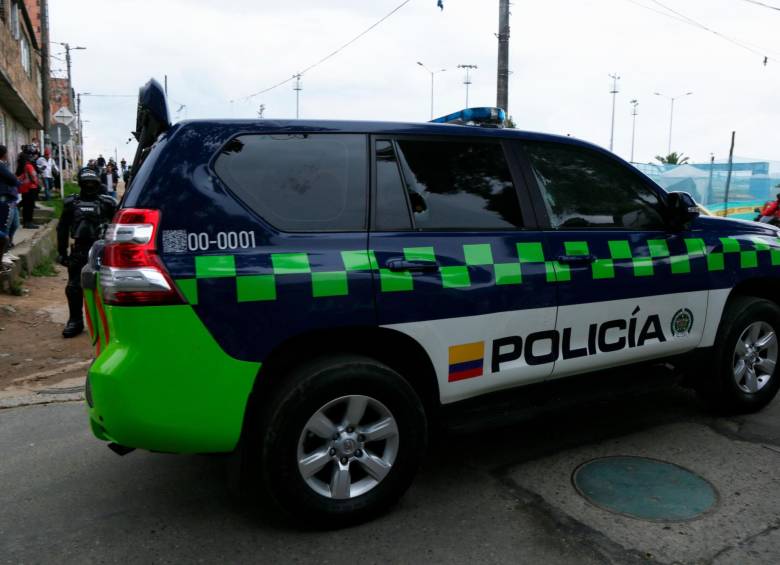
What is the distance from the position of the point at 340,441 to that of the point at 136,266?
3.67 ft

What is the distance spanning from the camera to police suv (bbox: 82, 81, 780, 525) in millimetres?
2602

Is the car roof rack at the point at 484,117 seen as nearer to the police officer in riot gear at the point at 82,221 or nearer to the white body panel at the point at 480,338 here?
the white body panel at the point at 480,338

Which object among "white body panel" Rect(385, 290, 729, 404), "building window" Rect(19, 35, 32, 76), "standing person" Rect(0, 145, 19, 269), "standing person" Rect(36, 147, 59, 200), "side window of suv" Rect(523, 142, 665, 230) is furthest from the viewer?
"building window" Rect(19, 35, 32, 76)

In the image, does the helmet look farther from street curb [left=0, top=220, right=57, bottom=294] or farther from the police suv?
the police suv

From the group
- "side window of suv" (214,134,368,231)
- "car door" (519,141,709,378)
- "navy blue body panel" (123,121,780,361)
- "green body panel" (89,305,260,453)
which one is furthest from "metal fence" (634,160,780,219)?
"green body panel" (89,305,260,453)

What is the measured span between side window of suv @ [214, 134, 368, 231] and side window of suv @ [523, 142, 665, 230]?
1.08m

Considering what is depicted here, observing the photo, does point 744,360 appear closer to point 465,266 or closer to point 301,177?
point 465,266

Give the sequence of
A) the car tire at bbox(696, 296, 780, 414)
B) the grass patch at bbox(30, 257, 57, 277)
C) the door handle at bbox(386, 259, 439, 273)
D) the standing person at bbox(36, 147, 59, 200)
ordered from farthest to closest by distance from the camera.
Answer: the standing person at bbox(36, 147, 59, 200)
the grass patch at bbox(30, 257, 57, 277)
the car tire at bbox(696, 296, 780, 414)
the door handle at bbox(386, 259, 439, 273)

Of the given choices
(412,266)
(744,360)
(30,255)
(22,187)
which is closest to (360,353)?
(412,266)

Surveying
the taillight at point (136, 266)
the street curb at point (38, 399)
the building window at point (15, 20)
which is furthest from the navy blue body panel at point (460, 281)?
the building window at point (15, 20)

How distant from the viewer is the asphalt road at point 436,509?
2773 millimetres

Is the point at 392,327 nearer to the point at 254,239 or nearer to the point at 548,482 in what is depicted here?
the point at 254,239

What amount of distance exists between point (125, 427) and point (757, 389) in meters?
3.93

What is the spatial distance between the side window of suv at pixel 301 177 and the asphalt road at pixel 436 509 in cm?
137
